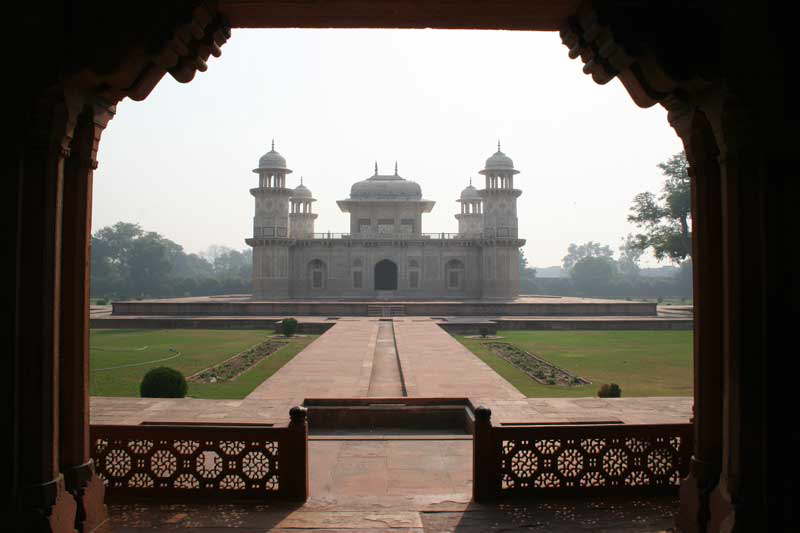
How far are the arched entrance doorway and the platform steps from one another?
10.8 meters

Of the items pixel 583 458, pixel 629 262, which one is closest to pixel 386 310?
pixel 583 458

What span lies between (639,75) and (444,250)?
31926 mm

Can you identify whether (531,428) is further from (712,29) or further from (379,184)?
(379,184)

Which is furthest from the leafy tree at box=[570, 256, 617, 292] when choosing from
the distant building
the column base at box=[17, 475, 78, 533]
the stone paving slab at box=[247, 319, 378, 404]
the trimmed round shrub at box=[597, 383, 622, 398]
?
the column base at box=[17, 475, 78, 533]

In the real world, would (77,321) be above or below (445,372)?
above

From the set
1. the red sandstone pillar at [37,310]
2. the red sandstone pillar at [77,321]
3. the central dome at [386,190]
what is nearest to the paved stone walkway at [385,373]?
the red sandstone pillar at [77,321]

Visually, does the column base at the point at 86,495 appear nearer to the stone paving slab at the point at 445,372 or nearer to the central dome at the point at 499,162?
the stone paving slab at the point at 445,372

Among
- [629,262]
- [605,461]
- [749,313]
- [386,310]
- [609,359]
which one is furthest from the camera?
[629,262]

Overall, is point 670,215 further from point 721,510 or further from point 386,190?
point 721,510

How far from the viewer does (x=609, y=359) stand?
13.2 meters

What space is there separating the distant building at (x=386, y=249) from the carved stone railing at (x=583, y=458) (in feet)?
96.7

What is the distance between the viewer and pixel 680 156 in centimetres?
3297

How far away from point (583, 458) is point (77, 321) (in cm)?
295

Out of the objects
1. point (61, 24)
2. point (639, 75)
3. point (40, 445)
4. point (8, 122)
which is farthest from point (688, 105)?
point (40, 445)
